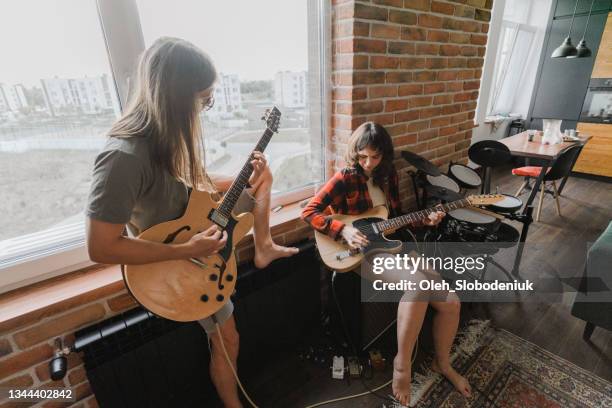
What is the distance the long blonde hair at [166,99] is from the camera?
0.80 m

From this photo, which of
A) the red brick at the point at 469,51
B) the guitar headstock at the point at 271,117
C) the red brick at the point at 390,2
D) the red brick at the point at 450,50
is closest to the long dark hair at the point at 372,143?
the guitar headstock at the point at 271,117

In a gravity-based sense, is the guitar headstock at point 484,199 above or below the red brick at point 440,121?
below

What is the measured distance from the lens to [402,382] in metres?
1.32

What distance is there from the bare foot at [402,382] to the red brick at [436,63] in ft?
5.14

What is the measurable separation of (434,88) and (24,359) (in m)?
2.22

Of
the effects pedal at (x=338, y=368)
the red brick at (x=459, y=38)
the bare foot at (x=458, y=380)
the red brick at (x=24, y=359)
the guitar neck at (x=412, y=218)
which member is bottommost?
the effects pedal at (x=338, y=368)

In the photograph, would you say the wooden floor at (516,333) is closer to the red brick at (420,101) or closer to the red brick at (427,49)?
the red brick at (420,101)

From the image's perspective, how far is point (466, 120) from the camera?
2230 millimetres

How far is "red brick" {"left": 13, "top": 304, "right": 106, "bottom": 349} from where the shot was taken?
3.07 ft

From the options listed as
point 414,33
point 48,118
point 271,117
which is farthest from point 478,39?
point 48,118

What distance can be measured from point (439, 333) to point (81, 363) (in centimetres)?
142

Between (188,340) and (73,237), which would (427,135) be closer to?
(188,340)

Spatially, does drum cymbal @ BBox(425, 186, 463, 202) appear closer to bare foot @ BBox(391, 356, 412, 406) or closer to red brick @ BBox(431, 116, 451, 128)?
red brick @ BBox(431, 116, 451, 128)

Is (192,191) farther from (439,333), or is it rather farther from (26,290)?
(439,333)
